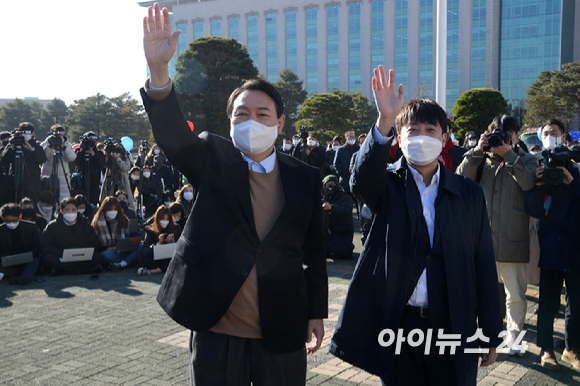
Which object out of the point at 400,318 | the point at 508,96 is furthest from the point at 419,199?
the point at 508,96

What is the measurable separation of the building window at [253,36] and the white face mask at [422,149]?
78.7 metres

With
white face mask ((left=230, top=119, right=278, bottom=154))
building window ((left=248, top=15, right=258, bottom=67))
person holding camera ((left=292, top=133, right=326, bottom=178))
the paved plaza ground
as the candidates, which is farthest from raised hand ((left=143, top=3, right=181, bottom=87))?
building window ((left=248, top=15, right=258, bottom=67))

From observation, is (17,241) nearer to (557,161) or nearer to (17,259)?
(17,259)

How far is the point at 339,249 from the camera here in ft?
31.0

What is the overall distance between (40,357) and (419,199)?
3.88 m

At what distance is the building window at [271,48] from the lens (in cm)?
7806

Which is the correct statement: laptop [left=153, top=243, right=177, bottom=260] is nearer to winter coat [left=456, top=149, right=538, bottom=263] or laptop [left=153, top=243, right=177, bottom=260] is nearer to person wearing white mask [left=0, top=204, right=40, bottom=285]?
person wearing white mask [left=0, top=204, right=40, bottom=285]

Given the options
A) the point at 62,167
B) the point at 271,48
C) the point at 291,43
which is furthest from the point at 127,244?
the point at 271,48

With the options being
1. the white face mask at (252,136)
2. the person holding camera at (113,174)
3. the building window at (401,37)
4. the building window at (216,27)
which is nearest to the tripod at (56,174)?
the person holding camera at (113,174)

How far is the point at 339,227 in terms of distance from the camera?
31.1 feet

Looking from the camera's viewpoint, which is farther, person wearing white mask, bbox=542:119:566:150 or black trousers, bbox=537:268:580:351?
person wearing white mask, bbox=542:119:566:150

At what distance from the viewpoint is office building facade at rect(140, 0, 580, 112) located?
62.3 m

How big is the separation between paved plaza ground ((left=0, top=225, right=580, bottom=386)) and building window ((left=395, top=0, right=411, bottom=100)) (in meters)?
66.3

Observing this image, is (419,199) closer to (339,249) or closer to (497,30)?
(339,249)
